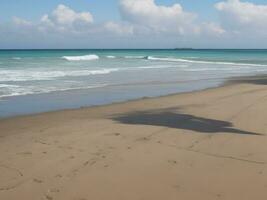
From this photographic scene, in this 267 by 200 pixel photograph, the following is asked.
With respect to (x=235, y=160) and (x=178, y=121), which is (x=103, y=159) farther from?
(x=178, y=121)

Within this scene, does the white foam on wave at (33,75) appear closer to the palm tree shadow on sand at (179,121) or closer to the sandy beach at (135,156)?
A: the sandy beach at (135,156)

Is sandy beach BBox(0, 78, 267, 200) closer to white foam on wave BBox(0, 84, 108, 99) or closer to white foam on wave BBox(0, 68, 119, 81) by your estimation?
white foam on wave BBox(0, 84, 108, 99)

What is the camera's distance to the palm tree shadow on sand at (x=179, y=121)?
892 centimetres

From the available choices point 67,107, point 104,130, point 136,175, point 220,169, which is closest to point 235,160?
point 220,169

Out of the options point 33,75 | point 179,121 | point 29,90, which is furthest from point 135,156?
point 33,75

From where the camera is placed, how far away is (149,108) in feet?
40.8

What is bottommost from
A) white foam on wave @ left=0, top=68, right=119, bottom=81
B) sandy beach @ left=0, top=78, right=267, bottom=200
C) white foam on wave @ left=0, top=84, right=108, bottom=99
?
white foam on wave @ left=0, top=68, right=119, bottom=81

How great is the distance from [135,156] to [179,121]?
334cm

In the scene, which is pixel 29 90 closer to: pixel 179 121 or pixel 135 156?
pixel 179 121

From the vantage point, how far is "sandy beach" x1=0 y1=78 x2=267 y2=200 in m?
5.35

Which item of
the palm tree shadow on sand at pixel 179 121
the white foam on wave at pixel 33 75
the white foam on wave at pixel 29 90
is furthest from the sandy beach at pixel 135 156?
the white foam on wave at pixel 33 75

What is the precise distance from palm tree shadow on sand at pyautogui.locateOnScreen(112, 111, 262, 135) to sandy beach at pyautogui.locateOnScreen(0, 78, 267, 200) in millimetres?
21

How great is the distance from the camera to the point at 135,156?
6801mm

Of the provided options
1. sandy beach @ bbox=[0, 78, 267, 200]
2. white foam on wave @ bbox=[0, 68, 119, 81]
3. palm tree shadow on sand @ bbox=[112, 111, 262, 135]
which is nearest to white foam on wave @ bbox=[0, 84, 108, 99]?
white foam on wave @ bbox=[0, 68, 119, 81]
